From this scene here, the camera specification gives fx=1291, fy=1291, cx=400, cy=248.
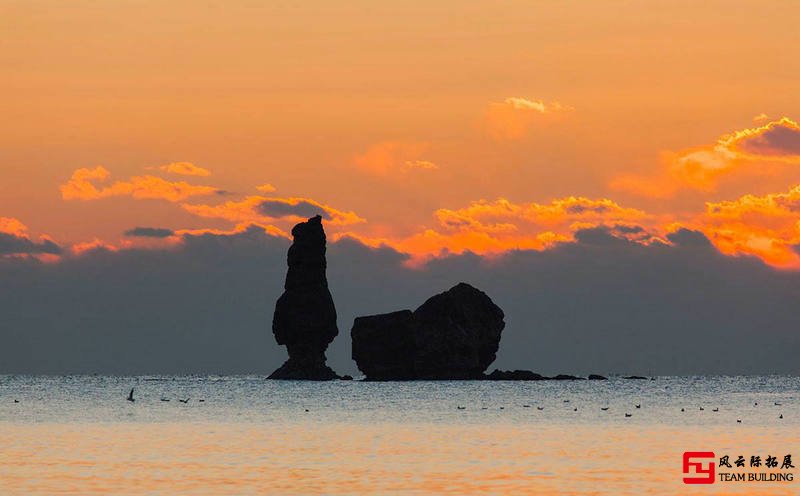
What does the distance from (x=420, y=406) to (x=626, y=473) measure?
72178mm

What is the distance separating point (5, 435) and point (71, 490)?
36.9 metres

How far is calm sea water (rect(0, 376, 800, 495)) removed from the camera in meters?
58.1

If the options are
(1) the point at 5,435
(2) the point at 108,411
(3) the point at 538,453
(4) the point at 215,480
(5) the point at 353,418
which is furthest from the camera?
(2) the point at 108,411

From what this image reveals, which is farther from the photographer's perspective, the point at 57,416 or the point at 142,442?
the point at 57,416

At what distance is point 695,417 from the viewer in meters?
118

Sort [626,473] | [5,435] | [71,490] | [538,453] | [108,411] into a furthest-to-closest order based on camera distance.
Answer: [108,411]
[5,435]
[538,453]
[626,473]
[71,490]

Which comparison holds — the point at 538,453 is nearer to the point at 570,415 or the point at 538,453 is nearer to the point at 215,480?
the point at 215,480

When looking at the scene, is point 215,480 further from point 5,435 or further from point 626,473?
point 5,435

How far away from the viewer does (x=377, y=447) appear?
79375 millimetres

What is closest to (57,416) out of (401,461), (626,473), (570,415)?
(570,415)

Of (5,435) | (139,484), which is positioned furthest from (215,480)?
(5,435)

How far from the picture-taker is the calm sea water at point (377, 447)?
5809cm

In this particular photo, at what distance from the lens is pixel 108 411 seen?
12762cm

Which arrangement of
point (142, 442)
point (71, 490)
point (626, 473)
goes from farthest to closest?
point (142, 442)
point (626, 473)
point (71, 490)
